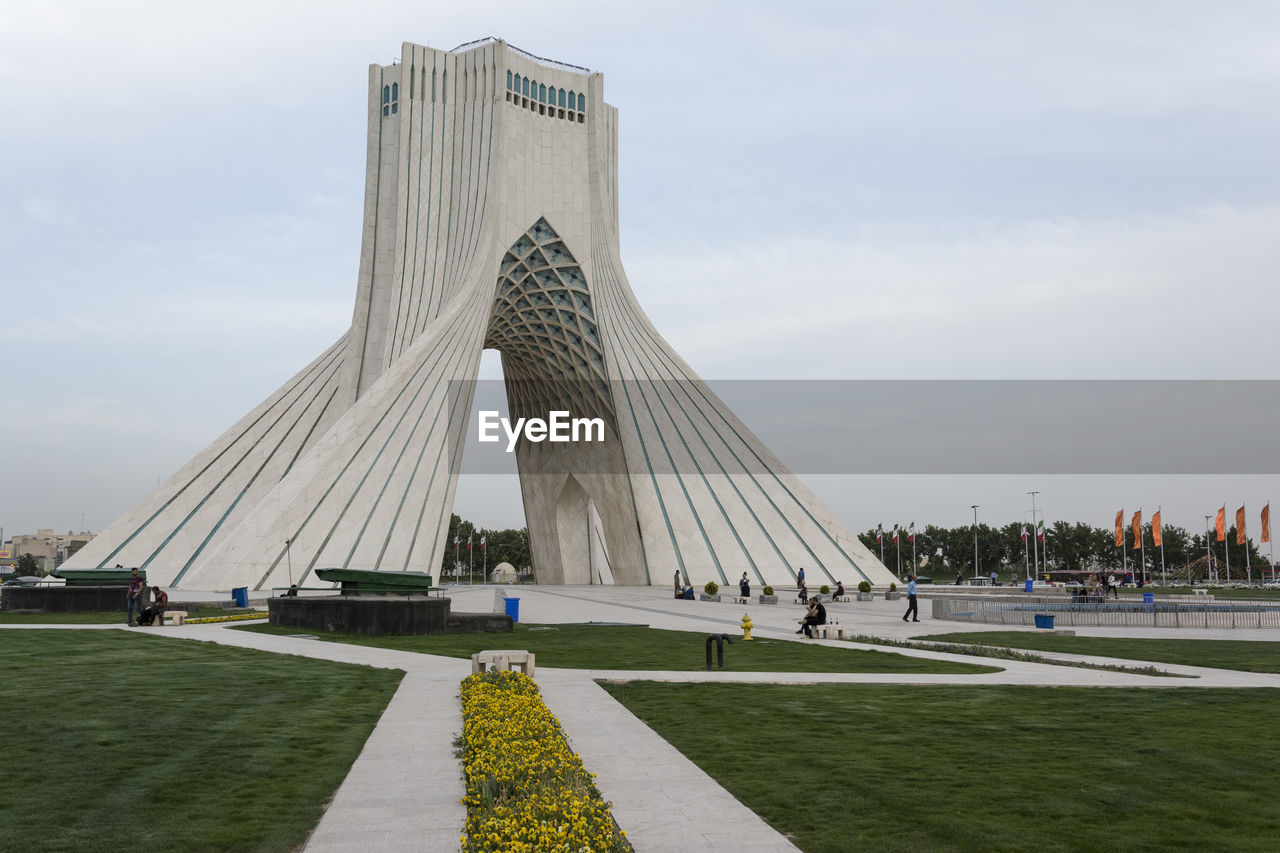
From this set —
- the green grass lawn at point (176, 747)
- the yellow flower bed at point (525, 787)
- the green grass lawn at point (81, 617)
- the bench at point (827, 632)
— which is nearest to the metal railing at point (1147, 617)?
the bench at point (827, 632)

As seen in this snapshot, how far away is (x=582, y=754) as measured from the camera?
6.71 meters

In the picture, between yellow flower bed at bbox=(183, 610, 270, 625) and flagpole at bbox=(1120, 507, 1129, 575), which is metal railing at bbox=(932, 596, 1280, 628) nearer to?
yellow flower bed at bbox=(183, 610, 270, 625)

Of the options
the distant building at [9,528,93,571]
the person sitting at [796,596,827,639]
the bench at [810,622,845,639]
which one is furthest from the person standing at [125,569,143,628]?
the distant building at [9,528,93,571]

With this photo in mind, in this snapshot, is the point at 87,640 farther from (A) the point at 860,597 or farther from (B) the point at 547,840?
(A) the point at 860,597

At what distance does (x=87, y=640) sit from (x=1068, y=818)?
46.9 feet

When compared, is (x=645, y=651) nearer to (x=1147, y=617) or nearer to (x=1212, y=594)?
(x=1147, y=617)

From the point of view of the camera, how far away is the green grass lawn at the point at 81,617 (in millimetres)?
19000

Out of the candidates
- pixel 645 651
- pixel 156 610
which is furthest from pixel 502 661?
pixel 156 610

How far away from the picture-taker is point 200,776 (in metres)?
6.02

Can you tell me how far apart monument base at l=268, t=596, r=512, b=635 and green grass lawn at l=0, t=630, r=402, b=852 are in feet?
13.8

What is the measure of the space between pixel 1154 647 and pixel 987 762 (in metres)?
10.4

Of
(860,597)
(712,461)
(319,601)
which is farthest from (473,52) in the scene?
(319,601)

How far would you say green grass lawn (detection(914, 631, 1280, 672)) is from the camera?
42.5ft

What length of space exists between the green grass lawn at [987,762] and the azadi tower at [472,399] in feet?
61.5
